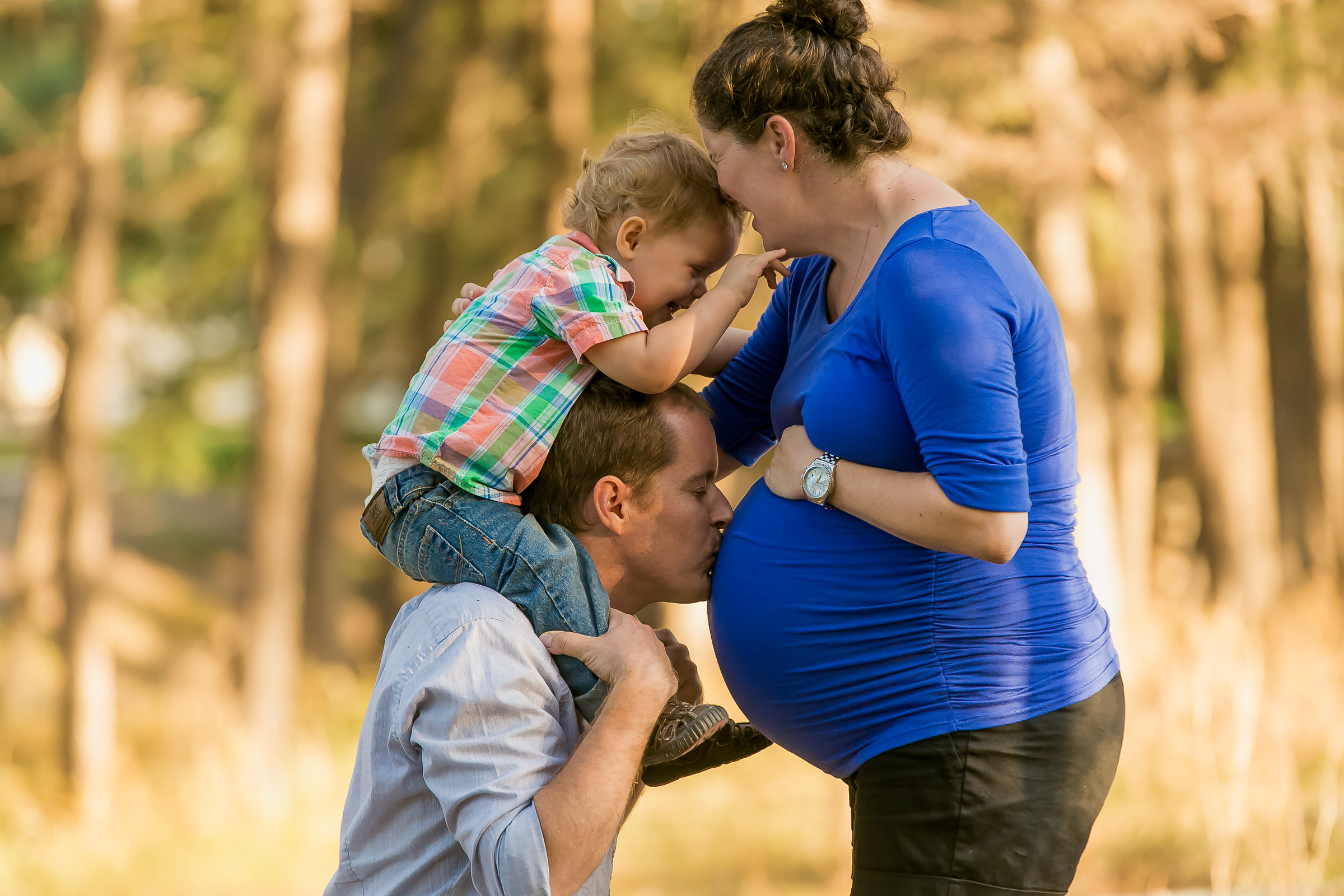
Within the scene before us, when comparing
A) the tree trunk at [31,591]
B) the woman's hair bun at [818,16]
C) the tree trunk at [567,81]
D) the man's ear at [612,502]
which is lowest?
the tree trunk at [31,591]

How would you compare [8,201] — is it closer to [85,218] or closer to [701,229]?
[85,218]

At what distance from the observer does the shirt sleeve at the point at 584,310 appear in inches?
80.3

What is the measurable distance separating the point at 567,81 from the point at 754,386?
772cm

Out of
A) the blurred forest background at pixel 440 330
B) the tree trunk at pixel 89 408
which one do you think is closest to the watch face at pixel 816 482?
the blurred forest background at pixel 440 330

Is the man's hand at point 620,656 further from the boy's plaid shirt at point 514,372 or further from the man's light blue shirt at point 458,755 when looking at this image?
the boy's plaid shirt at point 514,372

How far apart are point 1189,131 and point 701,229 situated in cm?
673

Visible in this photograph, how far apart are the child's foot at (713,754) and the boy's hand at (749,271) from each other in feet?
2.62

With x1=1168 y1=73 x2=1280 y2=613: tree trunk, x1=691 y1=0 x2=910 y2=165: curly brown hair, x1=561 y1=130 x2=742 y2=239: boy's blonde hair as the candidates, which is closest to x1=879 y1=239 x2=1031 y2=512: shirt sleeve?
x1=691 y1=0 x2=910 y2=165: curly brown hair

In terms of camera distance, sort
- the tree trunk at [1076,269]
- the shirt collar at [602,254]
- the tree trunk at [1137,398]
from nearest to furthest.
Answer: the shirt collar at [602,254]
the tree trunk at [1076,269]
the tree trunk at [1137,398]

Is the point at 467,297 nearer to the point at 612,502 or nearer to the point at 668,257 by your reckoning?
the point at 668,257

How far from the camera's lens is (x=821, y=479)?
6.42ft

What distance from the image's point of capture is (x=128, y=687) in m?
12.6

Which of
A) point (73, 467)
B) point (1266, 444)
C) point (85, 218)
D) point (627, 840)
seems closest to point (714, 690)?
point (627, 840)

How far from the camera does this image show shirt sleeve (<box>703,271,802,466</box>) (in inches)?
95.5
